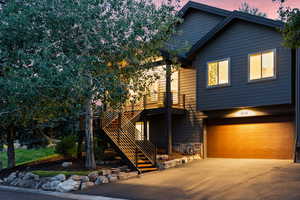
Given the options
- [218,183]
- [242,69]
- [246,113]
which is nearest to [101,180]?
[218,183]

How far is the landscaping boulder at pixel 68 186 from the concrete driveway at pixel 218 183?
0.66 m

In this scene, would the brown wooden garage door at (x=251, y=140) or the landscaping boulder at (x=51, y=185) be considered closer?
the landscaping boulder at (x=51, y=185)

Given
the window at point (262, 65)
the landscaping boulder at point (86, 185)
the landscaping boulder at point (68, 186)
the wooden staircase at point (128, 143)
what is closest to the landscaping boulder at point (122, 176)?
the wooden staircase at point (128, 143)

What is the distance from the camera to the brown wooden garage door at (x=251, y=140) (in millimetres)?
16312

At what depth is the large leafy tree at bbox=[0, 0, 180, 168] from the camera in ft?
39.2

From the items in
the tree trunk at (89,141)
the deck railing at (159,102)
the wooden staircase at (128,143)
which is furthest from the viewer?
the deck railing at (159,102)

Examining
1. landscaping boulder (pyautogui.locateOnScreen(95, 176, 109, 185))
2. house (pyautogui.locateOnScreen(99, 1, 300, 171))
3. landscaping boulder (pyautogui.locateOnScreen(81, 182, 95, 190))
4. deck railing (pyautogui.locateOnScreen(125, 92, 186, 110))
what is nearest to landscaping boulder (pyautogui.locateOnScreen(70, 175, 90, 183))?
landscaping boulder (pyautogui.locateOnScreen(81, 182, 95, 190))

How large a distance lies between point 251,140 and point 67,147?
960cm

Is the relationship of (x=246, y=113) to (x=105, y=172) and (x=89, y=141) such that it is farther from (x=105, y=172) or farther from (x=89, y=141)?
(x=89, y=141)

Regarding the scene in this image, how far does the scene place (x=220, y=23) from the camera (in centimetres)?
1734

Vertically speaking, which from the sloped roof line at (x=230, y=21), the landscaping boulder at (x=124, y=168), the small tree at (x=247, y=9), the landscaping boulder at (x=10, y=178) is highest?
the small tree at (x=247, y=9)

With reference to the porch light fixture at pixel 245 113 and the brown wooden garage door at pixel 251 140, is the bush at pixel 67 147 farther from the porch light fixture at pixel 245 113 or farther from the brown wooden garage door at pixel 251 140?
the porch light fixture at pixel 245 113

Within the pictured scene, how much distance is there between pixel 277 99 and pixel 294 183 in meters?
5.45

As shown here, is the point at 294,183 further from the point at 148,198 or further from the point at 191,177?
the point at 148,198
